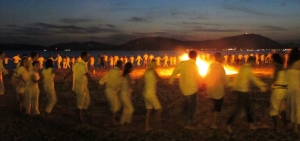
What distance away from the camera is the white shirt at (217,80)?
848 cm

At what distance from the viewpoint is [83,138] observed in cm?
830

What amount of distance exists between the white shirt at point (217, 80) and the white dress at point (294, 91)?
1469mm

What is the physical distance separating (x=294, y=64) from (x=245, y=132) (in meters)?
2.04

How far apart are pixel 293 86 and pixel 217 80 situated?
1779 millimetres

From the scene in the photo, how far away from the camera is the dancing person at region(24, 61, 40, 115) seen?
10.5 m

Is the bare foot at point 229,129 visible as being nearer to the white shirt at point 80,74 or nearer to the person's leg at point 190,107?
the person's leg at point 190,107

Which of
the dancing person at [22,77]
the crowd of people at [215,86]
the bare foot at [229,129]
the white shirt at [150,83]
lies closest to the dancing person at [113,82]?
the crowd of people at [215,86]

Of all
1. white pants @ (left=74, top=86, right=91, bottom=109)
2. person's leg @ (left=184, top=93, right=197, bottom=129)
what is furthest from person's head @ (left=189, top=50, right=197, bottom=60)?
white pants @ (left=74, top=86, right=91, bottom=109)

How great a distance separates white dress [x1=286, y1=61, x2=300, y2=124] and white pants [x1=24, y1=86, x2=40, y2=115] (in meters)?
7.33

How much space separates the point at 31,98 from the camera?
422 inches

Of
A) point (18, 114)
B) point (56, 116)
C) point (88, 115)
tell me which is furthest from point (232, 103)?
point (18, 114)

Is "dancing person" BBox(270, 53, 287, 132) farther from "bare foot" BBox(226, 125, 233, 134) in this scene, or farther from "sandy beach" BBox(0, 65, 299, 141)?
"bare foot" BBox(226, 125, 233, 134)

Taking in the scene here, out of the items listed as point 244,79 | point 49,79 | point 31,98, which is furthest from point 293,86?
point 31,98

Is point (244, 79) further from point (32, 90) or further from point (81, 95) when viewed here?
point (32, 90)
